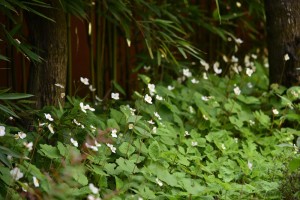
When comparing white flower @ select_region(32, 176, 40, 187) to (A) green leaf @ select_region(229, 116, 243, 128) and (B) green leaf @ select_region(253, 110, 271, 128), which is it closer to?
(A) green leaf @ select_region(229, 116, 243, 128)

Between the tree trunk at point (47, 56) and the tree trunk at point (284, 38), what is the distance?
1343 millimetres

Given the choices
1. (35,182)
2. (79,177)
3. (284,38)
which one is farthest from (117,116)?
(284,38)

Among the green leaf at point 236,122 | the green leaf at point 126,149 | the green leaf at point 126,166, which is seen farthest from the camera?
the green leaf at point 236,122

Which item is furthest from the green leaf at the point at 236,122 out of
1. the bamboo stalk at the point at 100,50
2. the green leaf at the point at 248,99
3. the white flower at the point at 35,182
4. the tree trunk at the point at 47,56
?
the white flower at the point at 35,182

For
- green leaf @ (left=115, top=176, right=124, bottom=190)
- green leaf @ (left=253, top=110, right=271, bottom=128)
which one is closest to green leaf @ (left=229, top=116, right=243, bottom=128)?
green leaf @ (left=253, top=110, right=271, bottom=128)

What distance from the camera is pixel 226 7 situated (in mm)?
4871

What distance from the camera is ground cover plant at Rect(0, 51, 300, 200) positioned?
8.45ft

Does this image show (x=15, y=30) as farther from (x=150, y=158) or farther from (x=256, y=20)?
(x=256, y=20)

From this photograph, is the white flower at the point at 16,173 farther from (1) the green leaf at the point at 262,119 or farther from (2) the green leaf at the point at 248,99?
(2) the green leaf at the point at 248,99

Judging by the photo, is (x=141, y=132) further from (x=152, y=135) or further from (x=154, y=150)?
(x=152, y=135)

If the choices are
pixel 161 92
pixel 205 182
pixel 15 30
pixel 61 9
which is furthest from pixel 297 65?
pixel 15 30

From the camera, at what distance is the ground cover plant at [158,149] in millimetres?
2576

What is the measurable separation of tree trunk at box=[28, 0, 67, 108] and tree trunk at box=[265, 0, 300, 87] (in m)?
1.34

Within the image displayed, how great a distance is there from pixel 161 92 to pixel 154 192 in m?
1.05
